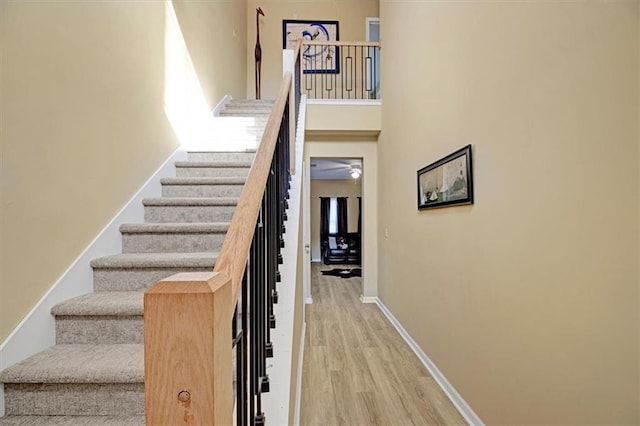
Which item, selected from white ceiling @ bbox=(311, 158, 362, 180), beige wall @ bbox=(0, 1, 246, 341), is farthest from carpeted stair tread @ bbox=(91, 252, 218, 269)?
white ceiling @ bbox=(311, 158, 362, 180)

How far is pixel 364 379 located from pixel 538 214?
180 centimetres

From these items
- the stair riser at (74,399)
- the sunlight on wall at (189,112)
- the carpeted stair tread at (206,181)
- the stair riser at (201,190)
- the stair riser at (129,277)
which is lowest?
the stair riser at (74,399)

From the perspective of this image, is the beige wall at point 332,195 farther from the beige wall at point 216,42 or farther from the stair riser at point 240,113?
the stair riser at point 240,113

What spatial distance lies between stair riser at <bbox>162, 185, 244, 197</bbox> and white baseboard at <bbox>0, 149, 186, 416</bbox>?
8.8 inches

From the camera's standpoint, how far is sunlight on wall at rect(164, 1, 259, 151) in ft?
9.42

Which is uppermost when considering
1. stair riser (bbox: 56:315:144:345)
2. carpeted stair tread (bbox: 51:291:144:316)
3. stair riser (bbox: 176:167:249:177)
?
stair riser (bbox: 176:167:249:177)

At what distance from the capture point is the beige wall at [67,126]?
1.35m

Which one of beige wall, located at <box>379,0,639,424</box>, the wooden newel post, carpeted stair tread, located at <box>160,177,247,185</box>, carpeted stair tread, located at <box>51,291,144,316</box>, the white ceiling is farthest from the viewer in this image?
the white ceiling

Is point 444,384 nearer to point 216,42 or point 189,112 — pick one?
point 189,112

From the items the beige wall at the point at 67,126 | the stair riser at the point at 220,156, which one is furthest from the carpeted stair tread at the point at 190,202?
the stair riser at the point at 220,156

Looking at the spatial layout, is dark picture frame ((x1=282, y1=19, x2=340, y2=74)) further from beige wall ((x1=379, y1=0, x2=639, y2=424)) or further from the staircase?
the staircase

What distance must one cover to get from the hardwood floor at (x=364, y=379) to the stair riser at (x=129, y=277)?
124 cm

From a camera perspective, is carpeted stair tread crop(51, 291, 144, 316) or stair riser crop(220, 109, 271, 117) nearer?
carpeted stair tread crop(51, 291, 144, 316)

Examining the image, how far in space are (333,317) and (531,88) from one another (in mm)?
3316
